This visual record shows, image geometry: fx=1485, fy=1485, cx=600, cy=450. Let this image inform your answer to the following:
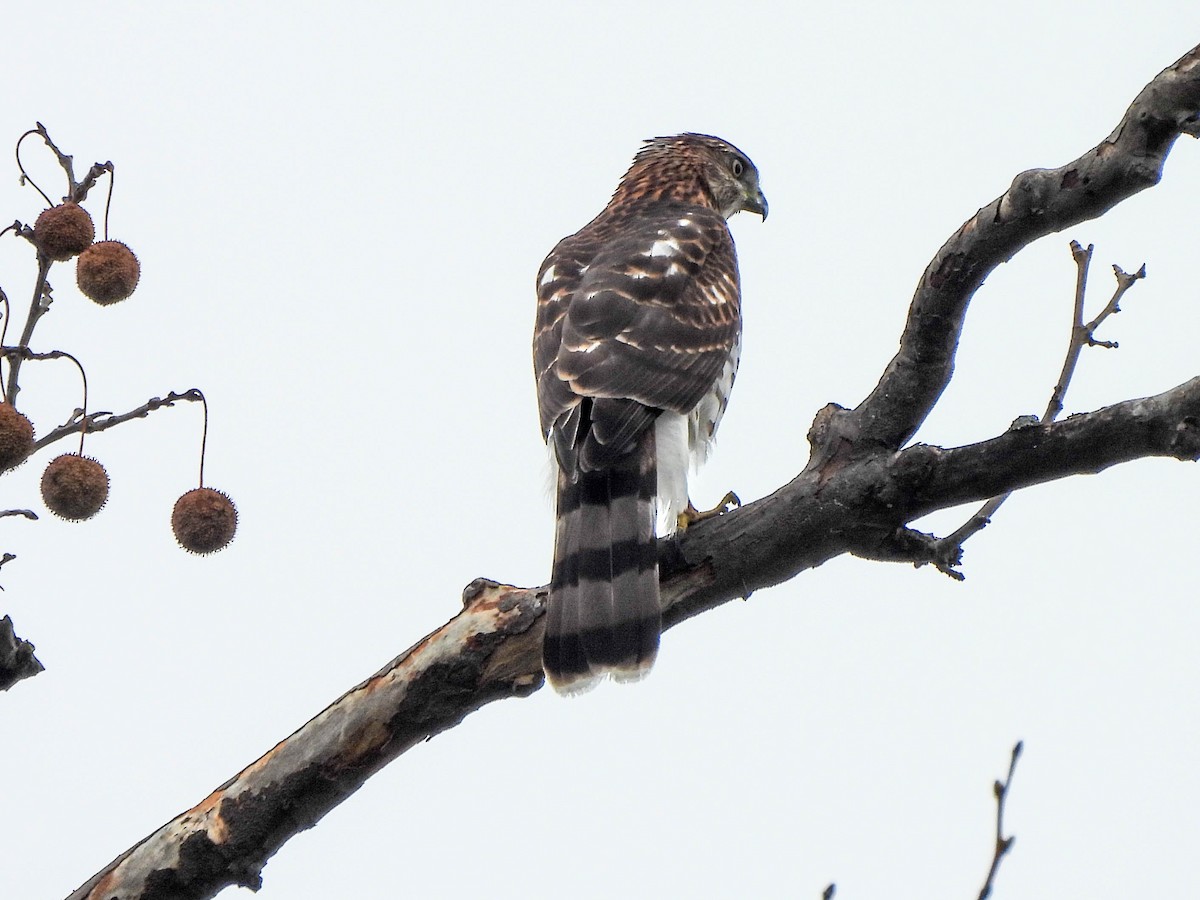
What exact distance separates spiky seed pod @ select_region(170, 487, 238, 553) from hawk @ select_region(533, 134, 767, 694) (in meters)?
0.87

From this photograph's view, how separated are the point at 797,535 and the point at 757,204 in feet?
12.9

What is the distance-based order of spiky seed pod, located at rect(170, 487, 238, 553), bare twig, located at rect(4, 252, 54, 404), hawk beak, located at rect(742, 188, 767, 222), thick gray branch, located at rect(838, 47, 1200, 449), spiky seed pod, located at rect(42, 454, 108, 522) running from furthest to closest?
1. hawk beak, located at rect(742, 188, 767, 222)
2. spiky seed pod, located at rect(170, 487, 238, 553)
3. spiky seed pod, located at rect(42, 454, 108, 522)
4. thick gray branch, located at rect(838, 47, 1200, 449)
5. bare twig, located at rect(4, 252, 54, 404)

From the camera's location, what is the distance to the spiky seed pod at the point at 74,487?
141 inches

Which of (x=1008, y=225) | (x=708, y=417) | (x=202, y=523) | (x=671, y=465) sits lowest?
(x=202, y=523)

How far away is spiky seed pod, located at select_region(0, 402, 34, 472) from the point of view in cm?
309

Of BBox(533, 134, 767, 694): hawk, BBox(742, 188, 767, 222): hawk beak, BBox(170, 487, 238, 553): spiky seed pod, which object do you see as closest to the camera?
BBox(170, 487, 238, 553): spiky seed pod

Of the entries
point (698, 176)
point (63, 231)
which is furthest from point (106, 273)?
point (698, 176)

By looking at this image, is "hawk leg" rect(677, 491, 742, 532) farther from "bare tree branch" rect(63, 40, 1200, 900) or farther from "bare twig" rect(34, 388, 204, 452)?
"bare twig" rect(34, 388, 204, 452)

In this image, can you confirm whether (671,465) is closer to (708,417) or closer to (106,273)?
(708,417)

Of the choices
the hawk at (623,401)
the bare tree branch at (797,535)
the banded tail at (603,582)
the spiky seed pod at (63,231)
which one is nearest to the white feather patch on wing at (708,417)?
the hawk at (623,401)

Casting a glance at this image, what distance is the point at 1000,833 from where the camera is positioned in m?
1.94

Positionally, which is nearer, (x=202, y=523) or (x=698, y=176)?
(x=202, y=523)

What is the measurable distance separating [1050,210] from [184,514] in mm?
2246

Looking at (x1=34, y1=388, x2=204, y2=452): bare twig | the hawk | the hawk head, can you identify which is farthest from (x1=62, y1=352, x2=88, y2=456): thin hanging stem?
the hawk head
